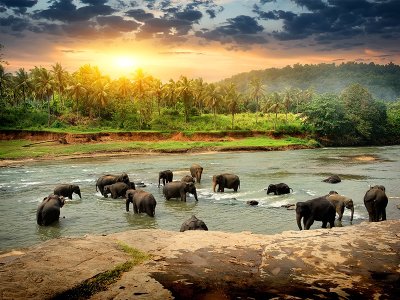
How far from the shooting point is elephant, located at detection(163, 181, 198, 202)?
64.1ft

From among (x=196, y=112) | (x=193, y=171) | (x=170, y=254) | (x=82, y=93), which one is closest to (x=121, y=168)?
(x=193, y=171)

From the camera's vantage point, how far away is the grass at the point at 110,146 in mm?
49062

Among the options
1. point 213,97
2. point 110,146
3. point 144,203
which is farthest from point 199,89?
point 144,203

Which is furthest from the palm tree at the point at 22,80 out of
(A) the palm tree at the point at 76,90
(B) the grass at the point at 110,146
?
(B) the grass at the point at 110,146

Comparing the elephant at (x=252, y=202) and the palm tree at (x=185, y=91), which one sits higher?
the palm tree at (x=185, y=91)

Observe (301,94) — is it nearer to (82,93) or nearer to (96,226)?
(82,93)

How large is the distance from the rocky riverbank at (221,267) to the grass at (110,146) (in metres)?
42.7

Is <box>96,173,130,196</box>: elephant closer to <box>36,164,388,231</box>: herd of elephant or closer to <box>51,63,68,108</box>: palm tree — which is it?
<box>36,164,388,231</box>: herd of elephant

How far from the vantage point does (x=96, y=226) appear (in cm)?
1506

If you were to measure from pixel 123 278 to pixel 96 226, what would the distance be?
9.08m

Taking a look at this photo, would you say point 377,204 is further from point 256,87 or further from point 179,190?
point 256,87

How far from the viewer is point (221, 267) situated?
23.0 feet

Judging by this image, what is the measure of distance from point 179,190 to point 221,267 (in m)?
12.8

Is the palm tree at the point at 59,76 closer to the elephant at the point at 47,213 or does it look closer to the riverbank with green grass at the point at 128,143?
the riverbank with green grass at the point at 128,143
